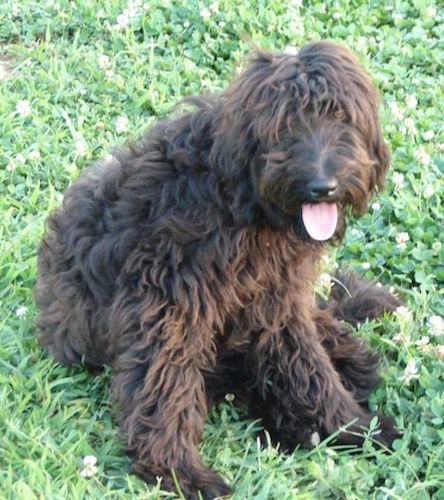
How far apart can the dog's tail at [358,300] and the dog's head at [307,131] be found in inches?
46.5

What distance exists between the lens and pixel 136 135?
565 centimetres

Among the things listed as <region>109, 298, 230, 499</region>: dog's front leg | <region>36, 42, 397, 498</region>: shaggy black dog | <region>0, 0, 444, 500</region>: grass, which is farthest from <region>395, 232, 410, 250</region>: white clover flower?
<region>109, 298, 230, 499</region>: dog's front leg

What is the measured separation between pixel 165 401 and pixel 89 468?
35 cm

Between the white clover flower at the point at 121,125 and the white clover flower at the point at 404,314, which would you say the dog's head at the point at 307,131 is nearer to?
the white clover flower at the point at 404,314

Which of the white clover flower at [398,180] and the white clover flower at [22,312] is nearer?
the white clover flower at [22,312]

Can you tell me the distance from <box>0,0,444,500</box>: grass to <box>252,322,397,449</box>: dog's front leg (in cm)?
9

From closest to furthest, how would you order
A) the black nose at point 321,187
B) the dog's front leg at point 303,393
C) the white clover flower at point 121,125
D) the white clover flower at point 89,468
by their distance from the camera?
the black nose at point 321,187 < the white clover flower at point 89,468 < the dog's front leg at point 303,393 < the white clover flower at point 121,125

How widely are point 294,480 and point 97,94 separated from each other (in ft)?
9.68

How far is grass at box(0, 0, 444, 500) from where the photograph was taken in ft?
12.8

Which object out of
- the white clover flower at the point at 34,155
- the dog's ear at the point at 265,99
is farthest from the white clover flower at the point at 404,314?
the white clover flower at the point at 34,155

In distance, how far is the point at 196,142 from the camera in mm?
3740

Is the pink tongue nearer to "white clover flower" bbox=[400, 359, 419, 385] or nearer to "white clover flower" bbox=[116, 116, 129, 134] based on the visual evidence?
"white clover flower" bbox=[400, 359, 419, 385]

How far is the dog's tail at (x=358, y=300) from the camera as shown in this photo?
469cm

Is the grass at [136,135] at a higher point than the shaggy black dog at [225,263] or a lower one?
lower
